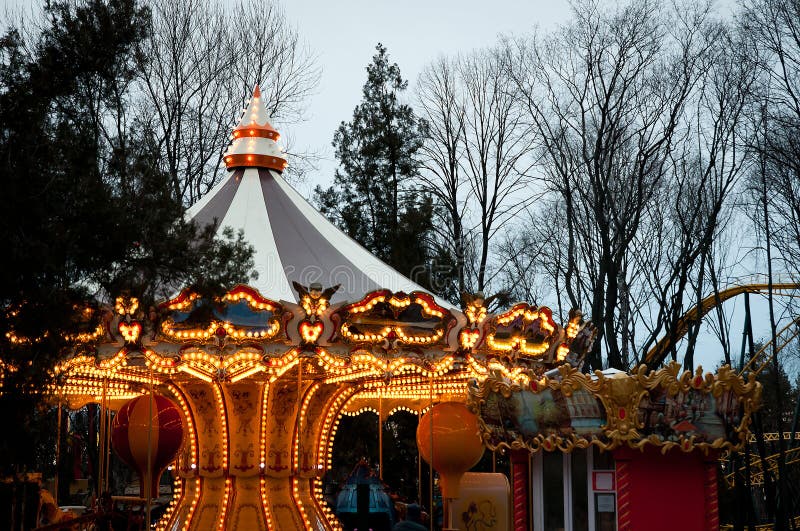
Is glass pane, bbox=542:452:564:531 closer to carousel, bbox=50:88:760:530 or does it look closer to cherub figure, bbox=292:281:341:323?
carousel, bbox=50:88:760:530

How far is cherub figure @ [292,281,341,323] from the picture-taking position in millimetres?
10961

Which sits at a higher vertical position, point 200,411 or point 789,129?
point 789,129

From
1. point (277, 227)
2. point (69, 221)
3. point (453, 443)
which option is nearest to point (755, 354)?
point (453, 443)

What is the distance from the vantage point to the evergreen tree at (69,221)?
30.8 ft

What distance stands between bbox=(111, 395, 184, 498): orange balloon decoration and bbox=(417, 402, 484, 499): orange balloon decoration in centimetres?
373

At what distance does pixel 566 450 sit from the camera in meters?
11.8

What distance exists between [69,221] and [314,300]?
2.77 m

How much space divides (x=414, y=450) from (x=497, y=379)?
1271 cm

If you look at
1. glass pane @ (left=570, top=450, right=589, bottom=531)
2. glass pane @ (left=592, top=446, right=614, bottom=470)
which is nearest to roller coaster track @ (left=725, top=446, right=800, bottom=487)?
glass pane @ (left=570, top=450, right=589, bottom=531)

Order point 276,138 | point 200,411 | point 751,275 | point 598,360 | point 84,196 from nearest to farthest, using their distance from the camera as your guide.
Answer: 1. point 84,196
2. point 200,411
3. point 276,138
4. point 751,275
5. point 598,360

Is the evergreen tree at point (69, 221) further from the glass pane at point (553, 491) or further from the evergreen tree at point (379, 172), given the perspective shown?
the evergreen tree at point (379, 172)

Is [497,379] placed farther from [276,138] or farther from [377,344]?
[276,138]

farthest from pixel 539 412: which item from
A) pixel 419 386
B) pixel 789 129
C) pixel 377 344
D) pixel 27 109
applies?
pixel 789 129

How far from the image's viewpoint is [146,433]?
14.2 metres
